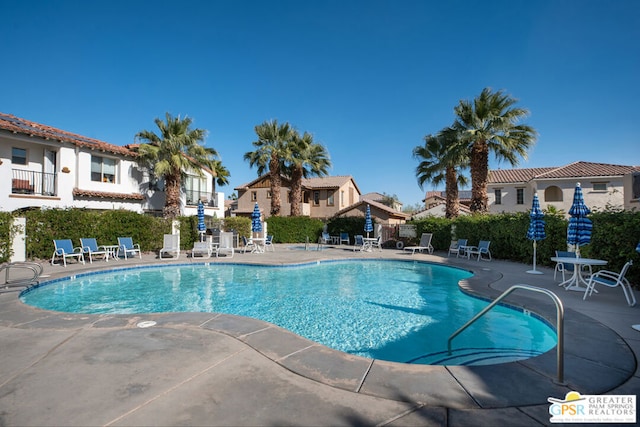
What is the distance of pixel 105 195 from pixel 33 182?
3.27 meters

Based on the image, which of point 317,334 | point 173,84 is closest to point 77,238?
point 173,84

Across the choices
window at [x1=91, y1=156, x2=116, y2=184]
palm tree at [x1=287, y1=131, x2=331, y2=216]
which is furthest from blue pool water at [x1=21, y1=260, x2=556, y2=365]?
palm tree at [x1=287, y1=131, x2=331, y2=216]

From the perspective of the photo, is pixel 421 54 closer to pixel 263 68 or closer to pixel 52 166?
pixel 263 68

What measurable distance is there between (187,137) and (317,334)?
18.3 m

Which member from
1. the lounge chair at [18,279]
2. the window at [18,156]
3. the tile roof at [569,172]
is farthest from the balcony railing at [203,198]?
the tile roof at [569,172]

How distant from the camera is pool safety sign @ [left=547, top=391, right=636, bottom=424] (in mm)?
2324

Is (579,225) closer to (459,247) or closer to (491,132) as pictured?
(459,247)

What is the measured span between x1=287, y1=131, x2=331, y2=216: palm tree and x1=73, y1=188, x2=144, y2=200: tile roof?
37.8 ft

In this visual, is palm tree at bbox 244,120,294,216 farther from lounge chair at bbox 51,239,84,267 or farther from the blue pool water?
lounge chair at bbox 51,239,84,267

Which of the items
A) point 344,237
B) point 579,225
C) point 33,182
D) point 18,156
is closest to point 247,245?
point 344,237

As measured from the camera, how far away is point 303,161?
25312 millimetres

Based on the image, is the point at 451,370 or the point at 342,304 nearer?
the point at 451,370

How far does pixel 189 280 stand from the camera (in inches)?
402

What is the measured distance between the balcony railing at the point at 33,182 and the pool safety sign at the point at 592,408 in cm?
2127
